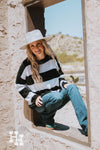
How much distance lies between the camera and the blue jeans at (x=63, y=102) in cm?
206

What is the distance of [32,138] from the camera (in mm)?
2535

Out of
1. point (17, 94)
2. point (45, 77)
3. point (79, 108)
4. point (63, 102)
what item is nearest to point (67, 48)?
point (17, 94)

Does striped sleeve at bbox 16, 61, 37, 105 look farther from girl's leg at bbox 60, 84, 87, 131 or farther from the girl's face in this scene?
girl's leg at bbox 60, 84, 87, 131

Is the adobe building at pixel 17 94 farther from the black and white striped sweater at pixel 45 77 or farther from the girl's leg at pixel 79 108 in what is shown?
the black and white striped sweater at pixel 45 77

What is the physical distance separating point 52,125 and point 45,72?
66cm

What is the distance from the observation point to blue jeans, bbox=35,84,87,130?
2059 mm

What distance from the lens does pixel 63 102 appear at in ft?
7.73

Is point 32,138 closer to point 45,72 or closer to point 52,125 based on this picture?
point 52,125

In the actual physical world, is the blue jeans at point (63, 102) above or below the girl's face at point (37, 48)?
below

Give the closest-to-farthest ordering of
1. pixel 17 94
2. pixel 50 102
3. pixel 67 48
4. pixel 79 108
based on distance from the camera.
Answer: pixel 79 108, pixel 50 102, pixel 17 94, pixel 67 48

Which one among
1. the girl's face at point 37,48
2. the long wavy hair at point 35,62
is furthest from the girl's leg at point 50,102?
the girl's face at point 37,48

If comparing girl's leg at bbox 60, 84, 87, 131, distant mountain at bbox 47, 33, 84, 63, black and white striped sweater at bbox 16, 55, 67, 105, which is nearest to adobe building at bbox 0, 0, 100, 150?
girl's leg at bbox 60, 84, 87, 131

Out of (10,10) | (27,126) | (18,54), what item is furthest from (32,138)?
(10,10)

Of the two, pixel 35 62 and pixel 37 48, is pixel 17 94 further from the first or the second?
pixel 37 48
